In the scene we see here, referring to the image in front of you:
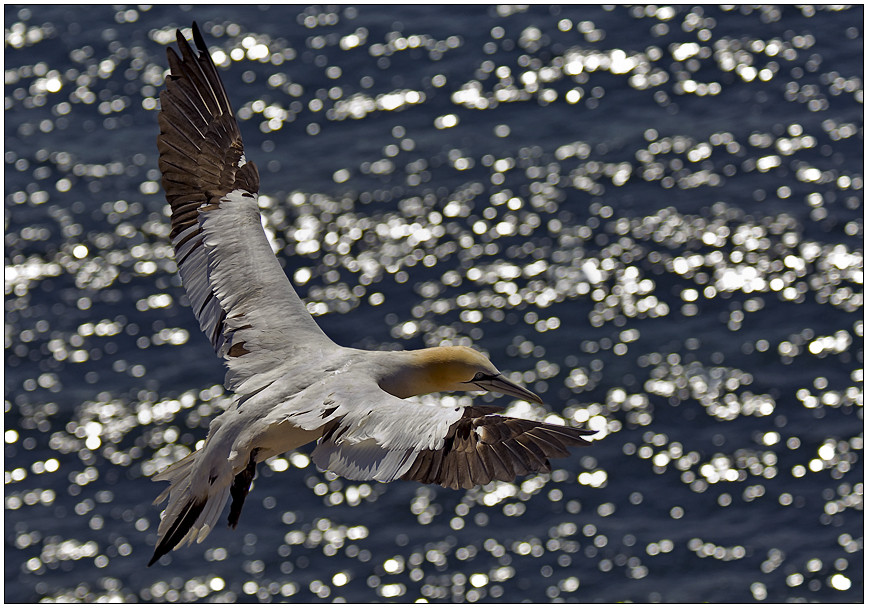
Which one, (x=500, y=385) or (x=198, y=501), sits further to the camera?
(x=500, y=385)

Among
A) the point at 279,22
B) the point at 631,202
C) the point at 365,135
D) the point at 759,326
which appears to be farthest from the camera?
the point at 279,22

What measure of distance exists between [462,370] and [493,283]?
27439 mm

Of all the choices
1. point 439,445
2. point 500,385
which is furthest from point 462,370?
point 439,445

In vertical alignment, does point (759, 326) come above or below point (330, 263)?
below

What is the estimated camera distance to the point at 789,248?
4106 cm

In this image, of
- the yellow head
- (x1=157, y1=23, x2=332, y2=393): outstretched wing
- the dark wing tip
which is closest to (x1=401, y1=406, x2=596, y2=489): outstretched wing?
the yellow head

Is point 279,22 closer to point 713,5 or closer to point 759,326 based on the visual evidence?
point 713,5

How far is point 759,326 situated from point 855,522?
248 inches

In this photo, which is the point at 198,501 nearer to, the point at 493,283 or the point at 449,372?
the point at 449,372

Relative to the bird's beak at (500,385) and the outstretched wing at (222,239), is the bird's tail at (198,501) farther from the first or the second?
the bird's beak at (500,385)

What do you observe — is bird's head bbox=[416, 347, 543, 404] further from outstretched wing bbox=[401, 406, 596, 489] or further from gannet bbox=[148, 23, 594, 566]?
outstretched wing bbox=[401, 406, 596, 489]

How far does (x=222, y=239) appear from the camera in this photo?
15.2 metres

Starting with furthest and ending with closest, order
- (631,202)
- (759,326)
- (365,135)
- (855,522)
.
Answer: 1. (365,135)
2. (631,202)
3. (759,326)
4. (855,522)

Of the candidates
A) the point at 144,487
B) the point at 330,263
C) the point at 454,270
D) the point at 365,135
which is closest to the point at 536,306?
the point at 454,270
